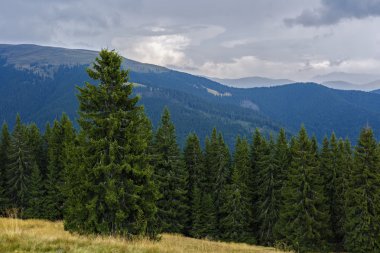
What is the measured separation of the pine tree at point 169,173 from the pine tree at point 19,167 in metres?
21.5

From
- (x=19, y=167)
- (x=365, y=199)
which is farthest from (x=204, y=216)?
(x=19, y=167)

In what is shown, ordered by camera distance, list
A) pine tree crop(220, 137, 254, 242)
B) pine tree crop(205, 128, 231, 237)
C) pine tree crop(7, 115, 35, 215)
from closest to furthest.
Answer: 1. pine tree crop(220, 137, 254, 242)
2. pine tree crop(205, 128, 231, 237)
3. pine tree crop(7, 115, 35, 215)

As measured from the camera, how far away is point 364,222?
4119cm

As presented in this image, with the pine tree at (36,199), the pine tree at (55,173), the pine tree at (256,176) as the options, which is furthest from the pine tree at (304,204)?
the pine tree at (36,199)

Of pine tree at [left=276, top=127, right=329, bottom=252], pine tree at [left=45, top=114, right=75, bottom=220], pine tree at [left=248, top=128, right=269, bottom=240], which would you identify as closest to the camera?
pine tree at [left=276, top=127, right=329, bottom=252]

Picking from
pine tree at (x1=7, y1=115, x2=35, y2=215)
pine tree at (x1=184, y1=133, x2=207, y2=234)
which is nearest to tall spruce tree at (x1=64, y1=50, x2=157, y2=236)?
pine tree at (x1=184, y1=133, x2=207, y2=234)

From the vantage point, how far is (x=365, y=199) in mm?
41406

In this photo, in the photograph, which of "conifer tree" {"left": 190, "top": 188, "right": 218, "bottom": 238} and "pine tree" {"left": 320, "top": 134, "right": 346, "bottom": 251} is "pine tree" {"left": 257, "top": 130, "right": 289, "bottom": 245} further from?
"conifer tree" {"left": 190, "top": 188, "right": 218, "bottom": 238}

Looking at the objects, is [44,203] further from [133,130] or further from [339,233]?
[339,233]

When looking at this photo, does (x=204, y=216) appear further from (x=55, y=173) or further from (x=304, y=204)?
(x=55, y=173)

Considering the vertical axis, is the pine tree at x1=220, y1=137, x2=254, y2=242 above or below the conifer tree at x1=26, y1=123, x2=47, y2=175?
below

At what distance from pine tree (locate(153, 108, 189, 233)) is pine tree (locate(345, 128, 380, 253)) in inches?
852

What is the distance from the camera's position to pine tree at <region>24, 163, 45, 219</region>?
5266cm

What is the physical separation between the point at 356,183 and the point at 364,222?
4.66 metres
